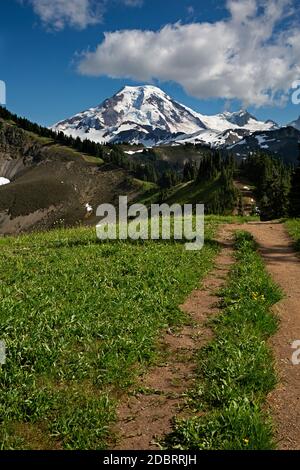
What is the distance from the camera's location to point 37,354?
30.6 ft

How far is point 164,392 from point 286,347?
151 inches

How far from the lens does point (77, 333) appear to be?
1082 centimetres

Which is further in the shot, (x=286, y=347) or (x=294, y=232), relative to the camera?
(x=294, y=232)

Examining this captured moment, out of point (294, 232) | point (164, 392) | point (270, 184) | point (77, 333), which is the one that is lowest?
point (164, 392)

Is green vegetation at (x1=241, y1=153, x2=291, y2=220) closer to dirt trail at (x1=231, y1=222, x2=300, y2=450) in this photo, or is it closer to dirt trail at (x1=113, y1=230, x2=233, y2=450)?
dirt trail at (x1=231, y1=222, x2=300, y2=450)

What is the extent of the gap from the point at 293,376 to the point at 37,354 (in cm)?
573

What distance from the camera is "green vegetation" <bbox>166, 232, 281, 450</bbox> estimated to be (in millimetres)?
7043

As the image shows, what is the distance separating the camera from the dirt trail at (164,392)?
744cm

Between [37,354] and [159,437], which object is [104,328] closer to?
[37,354]

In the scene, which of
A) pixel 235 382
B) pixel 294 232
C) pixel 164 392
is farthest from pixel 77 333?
pixel 294 232

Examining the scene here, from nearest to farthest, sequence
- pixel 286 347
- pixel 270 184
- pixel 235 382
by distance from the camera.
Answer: pixel 235 382
pixel 286 347
pixel 270 184

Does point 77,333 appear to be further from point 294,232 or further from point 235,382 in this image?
point 294,232
